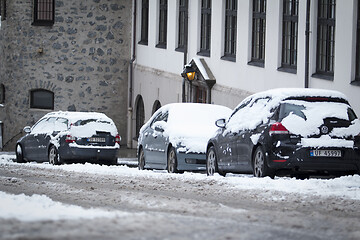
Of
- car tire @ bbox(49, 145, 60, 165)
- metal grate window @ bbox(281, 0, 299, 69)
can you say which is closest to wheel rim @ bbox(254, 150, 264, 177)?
metal grate window @ bbox(281, 0, 299, 69)

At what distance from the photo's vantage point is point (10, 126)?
124 ft

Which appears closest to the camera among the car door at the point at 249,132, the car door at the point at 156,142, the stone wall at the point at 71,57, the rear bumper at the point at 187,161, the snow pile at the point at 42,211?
the snow pile at the point at 42,211

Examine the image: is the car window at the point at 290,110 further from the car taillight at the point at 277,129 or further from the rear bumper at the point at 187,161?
the rear bumper at the point at 187,161

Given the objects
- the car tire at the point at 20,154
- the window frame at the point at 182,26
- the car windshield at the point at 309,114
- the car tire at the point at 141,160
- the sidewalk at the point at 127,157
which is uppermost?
the window frame at the point at 182,26

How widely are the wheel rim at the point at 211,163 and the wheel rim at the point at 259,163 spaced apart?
2100mm

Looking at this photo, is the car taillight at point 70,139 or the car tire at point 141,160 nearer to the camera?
the car tire at point 141,160

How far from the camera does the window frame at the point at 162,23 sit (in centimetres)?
3406

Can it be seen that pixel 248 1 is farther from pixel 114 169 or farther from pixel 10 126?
pixel 10 126

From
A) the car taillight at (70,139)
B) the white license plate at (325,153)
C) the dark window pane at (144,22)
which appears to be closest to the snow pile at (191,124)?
the car taillight at (70,139)

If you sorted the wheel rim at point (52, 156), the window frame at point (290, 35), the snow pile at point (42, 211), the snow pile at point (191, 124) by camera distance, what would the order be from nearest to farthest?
1. the snow pile at point (42, 211)
2. the snow pile at point (191, 124)
3. the window frame at point (290, 35)
4. the wheel rim at point (52, 156)

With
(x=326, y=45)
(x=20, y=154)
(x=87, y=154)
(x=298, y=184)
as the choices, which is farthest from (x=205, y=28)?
(x=298, y=184)

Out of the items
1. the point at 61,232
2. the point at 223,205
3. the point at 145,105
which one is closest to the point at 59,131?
the point at 145,105

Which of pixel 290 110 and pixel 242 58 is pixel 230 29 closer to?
pixel 242 58

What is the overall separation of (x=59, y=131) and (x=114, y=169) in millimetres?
5890
